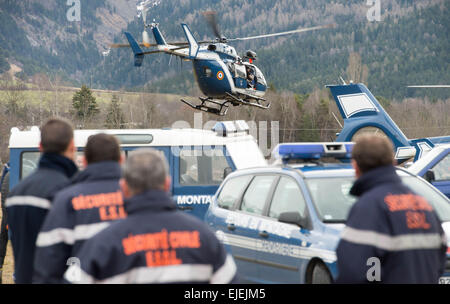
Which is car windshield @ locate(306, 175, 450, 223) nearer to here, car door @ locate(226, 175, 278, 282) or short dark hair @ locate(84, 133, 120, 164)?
car door @ locate(226, 175, 278, 282)

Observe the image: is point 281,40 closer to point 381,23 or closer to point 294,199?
point 381,23

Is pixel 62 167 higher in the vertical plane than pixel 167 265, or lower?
higher

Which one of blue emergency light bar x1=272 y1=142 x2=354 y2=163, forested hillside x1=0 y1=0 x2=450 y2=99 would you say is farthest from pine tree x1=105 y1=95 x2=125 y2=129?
blue emergency light bar x1=272 y1=142 x2=354 y2=163

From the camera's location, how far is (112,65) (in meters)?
138

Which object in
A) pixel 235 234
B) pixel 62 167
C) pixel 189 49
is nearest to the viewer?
pixel 62 167

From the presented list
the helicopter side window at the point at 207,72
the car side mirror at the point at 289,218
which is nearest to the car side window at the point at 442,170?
the car side mirror at the point at 289,218

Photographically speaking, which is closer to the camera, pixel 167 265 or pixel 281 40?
pixel 167 265

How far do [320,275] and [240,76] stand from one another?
1000 inches

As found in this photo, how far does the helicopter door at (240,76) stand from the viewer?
3145cm

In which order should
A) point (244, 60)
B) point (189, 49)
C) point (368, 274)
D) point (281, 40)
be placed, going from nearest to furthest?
point (368, 274) → point (189, 49) → point (244, 60) → point (281, 40)

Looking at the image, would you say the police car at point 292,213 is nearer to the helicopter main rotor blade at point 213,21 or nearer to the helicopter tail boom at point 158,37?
the helicopter main rotor blade at point 213,21

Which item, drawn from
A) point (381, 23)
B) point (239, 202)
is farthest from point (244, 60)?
point (381, 23)
